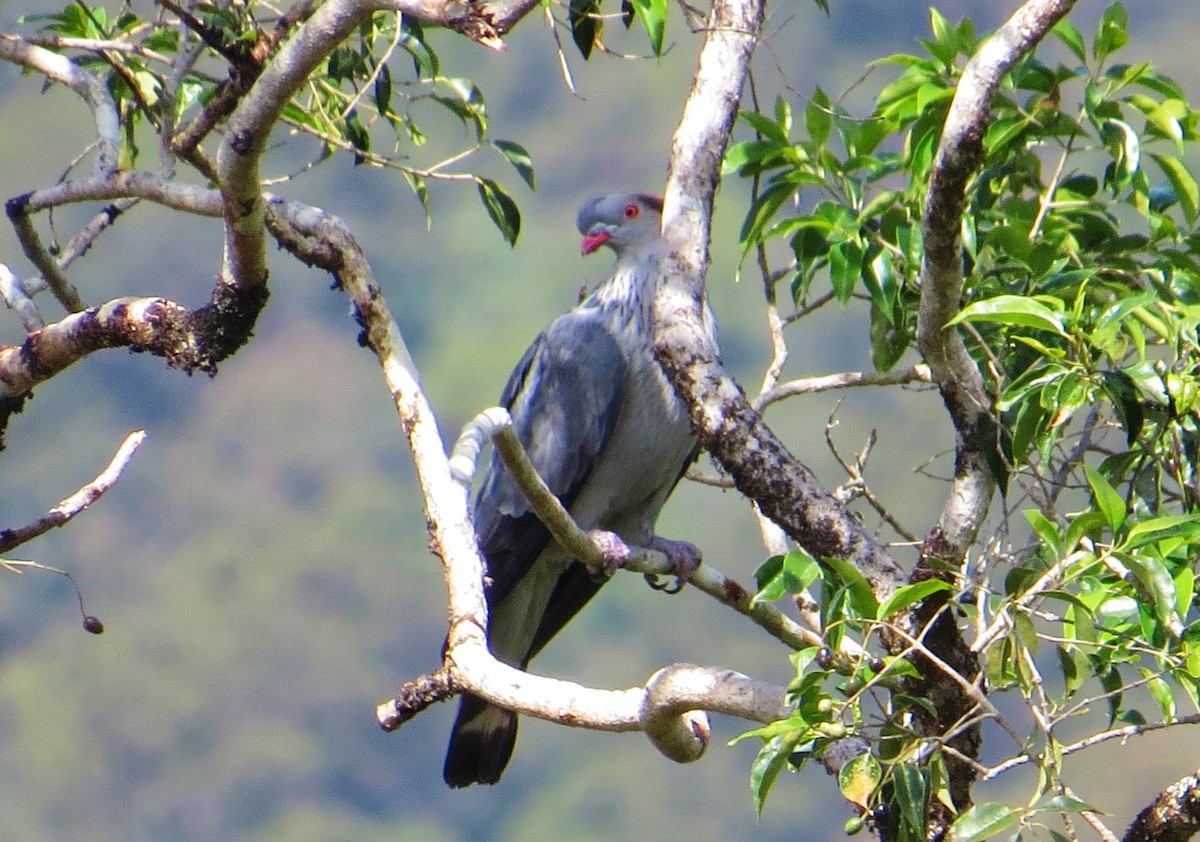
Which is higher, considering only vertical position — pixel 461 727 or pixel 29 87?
pixel 461 727

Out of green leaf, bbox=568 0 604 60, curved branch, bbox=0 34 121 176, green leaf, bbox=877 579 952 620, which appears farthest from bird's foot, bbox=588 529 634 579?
green leaf, bbox=877 579 952 620

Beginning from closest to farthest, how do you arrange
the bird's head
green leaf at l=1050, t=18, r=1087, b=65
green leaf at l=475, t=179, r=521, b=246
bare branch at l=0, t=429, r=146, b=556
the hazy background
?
1. green leaf at l=1050, t=18, r=1087, b=65
2. bare branch at l=0, t=429, r=146, b=556
3. green leaf at l=475, t=179, r=521, b=246
4. the bird's head
5. the hazy background

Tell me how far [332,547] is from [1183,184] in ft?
79.8

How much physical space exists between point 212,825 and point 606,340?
82.7 feet

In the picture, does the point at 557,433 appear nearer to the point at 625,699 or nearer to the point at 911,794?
the point at 625,699

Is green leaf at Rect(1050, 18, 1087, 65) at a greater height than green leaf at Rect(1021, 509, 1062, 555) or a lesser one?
greater

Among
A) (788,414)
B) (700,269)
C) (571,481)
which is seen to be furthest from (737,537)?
(700,269)

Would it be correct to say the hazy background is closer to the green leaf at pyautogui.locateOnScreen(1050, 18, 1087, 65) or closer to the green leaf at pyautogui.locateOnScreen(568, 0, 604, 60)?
the green leaf at pyautogui.locateOnScreen(568, 0, 604, 60)

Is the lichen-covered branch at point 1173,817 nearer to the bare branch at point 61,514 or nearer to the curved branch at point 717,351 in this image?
the curved branch at point 717,351

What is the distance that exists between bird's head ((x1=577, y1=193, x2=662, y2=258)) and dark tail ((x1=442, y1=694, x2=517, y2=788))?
1378mm

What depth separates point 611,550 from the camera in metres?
3.87

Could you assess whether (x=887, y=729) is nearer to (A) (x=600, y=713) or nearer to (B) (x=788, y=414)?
(A) (x=600, y=713)

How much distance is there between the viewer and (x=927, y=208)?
2248 millimetres

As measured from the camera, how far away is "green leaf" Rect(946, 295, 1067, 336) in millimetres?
2090
